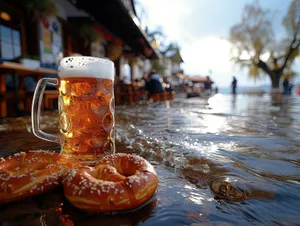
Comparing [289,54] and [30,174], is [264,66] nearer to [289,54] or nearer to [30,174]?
[289,54]

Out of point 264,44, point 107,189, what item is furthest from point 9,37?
point 264,44

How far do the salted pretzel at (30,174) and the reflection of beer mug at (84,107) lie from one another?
0.46ft

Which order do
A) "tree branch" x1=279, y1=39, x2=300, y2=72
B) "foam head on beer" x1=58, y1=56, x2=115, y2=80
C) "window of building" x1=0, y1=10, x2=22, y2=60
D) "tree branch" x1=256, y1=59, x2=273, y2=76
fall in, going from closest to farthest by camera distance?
"foam head on beer" x1=58, y1=56, x2=115, y2=80 → "window of building" x1=0, y1=10, x2=22, y2=60 → "tree branch" x1=279, y1=39, x2=300, y2=72 → "tree branch" x1=256, y1=59, x2=273, y2=76

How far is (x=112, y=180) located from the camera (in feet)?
2.33

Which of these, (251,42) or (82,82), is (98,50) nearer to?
(82,82)

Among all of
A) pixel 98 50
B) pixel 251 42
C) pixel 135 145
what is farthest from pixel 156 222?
pixel 251 42

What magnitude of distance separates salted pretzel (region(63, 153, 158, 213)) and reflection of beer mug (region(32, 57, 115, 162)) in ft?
0.89

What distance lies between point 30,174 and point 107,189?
0.27 m

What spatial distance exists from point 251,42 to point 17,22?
1186 inches

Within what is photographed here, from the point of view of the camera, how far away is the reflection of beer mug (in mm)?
977

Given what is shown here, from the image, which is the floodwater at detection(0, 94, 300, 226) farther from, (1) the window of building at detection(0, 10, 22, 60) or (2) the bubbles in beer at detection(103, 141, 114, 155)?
(1) the window of building at detection(0, 10, 22, 60)

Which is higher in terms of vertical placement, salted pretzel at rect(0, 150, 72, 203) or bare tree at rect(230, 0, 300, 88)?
bare tree at rect(230, 0, 300, 88)

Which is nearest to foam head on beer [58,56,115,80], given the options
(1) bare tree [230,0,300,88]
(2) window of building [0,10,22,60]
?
(2) window of building [0,10,22,60]

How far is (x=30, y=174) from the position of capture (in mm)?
713
